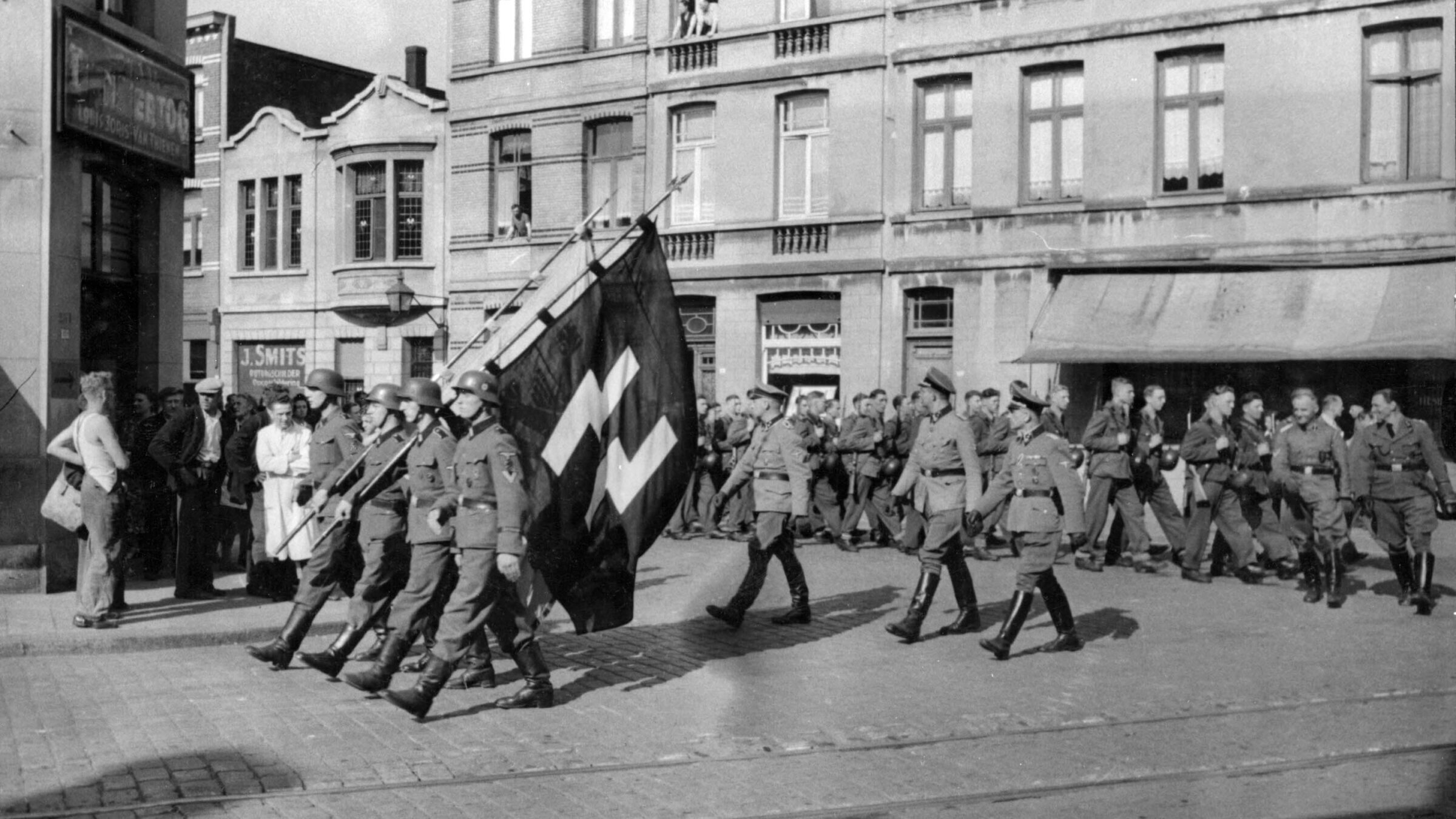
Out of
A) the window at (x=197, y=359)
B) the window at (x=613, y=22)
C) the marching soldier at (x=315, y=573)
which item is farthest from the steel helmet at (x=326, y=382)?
the window at (x=197, y=359)

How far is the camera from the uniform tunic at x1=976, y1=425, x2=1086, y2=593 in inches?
404

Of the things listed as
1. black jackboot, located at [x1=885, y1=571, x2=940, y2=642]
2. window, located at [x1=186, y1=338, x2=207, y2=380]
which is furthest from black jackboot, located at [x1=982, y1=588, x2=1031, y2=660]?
window, located at [x1=186, y1=338, x2=207, y2=380]

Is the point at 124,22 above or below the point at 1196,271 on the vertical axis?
above

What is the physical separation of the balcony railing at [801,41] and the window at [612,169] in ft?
12.0

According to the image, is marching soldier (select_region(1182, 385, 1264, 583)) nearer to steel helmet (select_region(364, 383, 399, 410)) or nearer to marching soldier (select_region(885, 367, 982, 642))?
marching soldier (select_region(885, 367, 982, 642))

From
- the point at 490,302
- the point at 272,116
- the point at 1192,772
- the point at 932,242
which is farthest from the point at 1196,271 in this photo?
the point at 272,116

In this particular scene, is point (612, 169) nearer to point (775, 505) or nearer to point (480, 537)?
point (775, 505)

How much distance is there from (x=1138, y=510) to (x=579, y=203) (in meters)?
16.2

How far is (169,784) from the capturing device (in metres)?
6.66

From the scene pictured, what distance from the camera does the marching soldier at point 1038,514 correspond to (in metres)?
10.2

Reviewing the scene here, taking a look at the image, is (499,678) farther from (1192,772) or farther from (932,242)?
(932,242)

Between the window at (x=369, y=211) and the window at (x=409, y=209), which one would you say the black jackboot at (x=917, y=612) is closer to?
the window at (x=409, y=209)

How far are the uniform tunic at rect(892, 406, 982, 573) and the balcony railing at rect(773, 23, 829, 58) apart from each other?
51.4ft

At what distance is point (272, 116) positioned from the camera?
33.7 m
